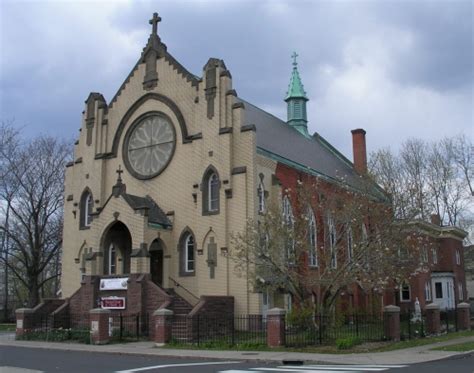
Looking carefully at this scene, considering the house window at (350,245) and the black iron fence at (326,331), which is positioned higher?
the house window at (350,245)

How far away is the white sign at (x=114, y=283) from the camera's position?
29.0 meters

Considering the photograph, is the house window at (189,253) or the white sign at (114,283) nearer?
the white sign at (114,283)

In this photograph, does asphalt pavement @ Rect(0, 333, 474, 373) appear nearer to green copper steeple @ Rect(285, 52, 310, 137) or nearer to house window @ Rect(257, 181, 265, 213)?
house window @ Rect(257, 181, 265, 213)

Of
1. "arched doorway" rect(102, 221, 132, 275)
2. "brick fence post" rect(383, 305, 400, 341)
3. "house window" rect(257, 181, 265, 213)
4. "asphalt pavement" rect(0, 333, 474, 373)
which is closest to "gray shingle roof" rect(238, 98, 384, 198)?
"house window" rect(257, 181, 265, 213)

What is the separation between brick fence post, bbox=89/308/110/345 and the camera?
2514 cm

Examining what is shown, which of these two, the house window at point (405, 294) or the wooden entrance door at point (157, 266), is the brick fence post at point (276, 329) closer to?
the wooden entrance door at point (157, 266)

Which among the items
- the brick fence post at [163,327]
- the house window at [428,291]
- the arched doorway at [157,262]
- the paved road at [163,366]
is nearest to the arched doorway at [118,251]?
the arched doorway at [157,262]

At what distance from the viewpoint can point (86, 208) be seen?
37125mm

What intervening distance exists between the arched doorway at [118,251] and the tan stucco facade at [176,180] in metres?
0.64

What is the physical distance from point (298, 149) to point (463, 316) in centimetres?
1484

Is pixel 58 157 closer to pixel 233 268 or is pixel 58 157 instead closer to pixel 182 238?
pixel 182 238

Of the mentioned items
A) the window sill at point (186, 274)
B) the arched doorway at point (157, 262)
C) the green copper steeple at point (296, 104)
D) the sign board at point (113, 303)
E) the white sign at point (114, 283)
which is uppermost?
the green copper steeple at point (296, 104)

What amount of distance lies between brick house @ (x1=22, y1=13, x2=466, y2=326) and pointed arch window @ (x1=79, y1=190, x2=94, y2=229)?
61mm

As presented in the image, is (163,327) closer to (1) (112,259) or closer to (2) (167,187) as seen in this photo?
(1) (112,259)
